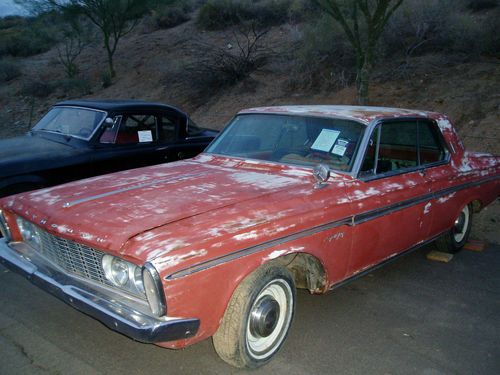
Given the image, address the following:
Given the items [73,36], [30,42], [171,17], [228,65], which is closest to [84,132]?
A: [228,65]

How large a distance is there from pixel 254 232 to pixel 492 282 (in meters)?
2.64

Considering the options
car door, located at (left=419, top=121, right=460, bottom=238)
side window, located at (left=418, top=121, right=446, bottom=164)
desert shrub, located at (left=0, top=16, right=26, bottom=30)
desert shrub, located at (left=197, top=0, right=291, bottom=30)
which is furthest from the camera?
desert shrub, located at (left=0, top=16, right=26, bottom=30)

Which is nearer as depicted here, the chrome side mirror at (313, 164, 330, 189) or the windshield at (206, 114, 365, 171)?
the chrome side mirror at (313, 164, 330, 189)

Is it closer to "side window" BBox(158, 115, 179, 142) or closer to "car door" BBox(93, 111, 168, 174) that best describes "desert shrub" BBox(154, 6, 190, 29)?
"side window" BBox(158, 115, 179, 142)

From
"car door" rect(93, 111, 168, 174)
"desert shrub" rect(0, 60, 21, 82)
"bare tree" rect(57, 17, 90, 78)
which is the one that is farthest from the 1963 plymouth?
"desert shrub" rect(0, 60, 21, 82)

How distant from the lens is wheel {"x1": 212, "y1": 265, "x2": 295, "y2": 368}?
275cm

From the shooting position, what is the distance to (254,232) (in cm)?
277

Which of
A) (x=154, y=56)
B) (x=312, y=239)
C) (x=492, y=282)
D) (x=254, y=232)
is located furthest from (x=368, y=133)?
(x=154, y=56)

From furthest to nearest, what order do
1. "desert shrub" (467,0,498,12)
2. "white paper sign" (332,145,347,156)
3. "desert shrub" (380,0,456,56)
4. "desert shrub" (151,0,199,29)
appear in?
"desert shrub" (151,0,199,29) → "desert shrub" (467,0,498,12) → "desert shrub" (380,0,456,56) → "white paper sign" (332,145,347,156)

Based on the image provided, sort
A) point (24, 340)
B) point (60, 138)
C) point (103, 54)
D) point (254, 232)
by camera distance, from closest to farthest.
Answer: point (254, 232), point (24, 340), point (60, 138), point (103, 54)

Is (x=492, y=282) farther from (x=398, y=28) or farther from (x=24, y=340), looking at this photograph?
(x=398, y=28)

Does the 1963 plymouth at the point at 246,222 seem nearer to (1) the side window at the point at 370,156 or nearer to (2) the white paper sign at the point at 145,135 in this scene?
(1) the side window at the point at 370,156

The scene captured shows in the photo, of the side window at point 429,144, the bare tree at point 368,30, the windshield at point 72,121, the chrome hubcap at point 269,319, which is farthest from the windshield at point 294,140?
the bare tree at point 368,30

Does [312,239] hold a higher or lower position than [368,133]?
lower
